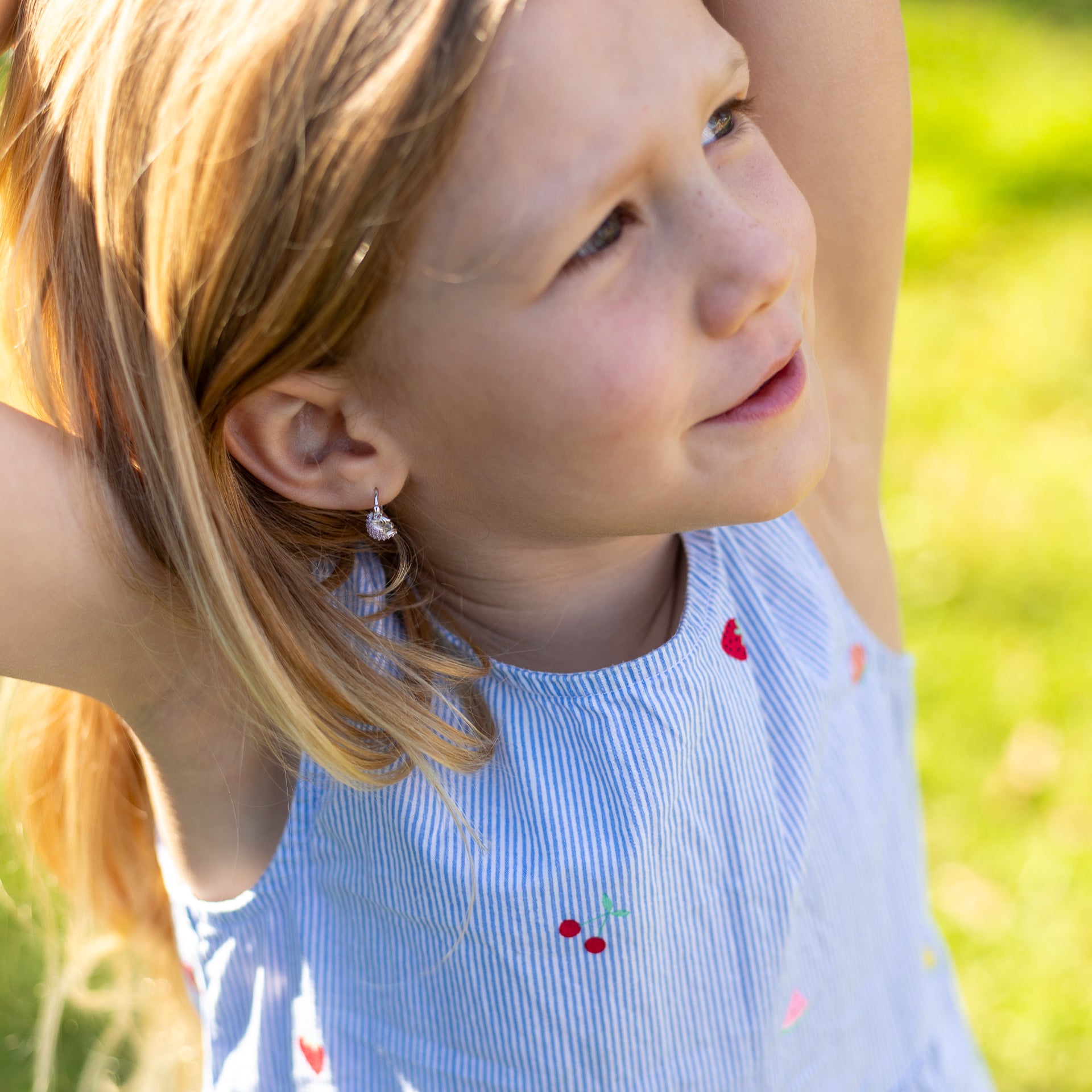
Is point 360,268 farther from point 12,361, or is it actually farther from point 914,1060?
point 914,1060

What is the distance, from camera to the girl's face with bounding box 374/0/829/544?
104cm

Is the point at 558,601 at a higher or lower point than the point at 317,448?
lower

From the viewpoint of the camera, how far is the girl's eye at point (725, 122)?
1.22 meters

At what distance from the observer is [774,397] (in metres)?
1.21

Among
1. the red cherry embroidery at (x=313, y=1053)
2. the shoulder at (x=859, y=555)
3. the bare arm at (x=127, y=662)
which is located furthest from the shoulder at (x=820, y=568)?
the red cherry embroidery at (x=313, y=1053)

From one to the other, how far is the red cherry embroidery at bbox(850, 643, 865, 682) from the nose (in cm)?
60

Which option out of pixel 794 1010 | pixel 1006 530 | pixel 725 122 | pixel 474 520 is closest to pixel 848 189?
pixel 725 122

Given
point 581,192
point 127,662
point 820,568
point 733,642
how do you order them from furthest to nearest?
point 820,568
point 733,642
point 127,662
point 581,192

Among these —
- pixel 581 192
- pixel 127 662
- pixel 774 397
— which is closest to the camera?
pixel 581 192

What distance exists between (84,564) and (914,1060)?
1.19m

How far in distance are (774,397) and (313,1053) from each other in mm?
881

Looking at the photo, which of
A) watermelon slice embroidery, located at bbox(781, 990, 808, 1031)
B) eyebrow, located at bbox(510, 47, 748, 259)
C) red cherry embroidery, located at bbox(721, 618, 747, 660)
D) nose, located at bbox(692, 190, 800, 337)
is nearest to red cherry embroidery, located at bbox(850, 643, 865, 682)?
red cherry embroidery, located at bbox(721, 618, 747, 660)

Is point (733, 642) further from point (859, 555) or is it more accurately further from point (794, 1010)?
point (794, 1010)

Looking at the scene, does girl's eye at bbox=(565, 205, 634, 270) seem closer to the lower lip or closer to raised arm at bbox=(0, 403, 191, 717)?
the lower lip
